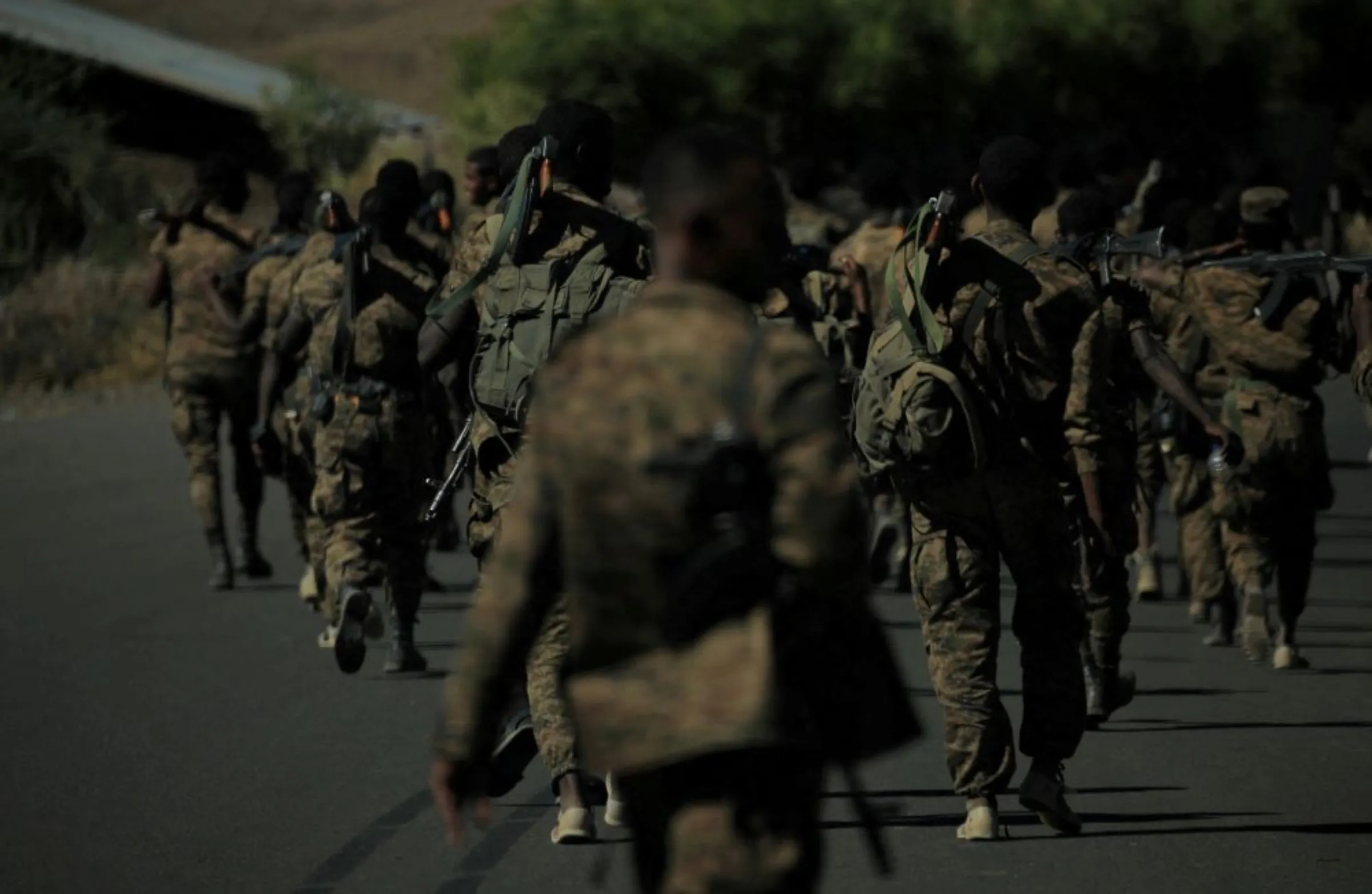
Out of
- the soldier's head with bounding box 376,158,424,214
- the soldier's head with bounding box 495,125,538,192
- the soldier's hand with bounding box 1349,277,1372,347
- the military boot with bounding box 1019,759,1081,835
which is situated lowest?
the military boot with bounding box 1019,759,1081,835

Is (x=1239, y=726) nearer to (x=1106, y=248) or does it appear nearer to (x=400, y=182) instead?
(x=1106, y=248)

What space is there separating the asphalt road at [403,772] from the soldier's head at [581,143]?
196cm

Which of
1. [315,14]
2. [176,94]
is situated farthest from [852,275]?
[315,14]

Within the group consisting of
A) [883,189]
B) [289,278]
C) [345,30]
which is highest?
[345,30]

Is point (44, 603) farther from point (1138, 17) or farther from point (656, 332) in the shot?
point (1138, 17)

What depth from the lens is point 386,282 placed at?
1203 cm

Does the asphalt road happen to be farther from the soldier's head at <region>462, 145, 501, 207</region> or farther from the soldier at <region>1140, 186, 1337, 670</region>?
the soldier's head at <region>462, 145, 501, 207</region>

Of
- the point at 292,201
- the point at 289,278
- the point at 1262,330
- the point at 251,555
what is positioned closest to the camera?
the point at 1262,330

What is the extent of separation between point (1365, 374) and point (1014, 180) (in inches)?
92.0

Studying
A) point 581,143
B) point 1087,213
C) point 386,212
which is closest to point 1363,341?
point 1087,213

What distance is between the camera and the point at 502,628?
502 cm

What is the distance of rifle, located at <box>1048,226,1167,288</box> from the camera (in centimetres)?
982

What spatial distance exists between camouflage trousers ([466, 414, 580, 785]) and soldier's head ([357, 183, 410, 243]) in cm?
356

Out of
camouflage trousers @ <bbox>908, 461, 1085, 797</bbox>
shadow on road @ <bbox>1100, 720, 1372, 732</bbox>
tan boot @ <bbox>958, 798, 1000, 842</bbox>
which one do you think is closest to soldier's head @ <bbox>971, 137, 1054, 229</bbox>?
camouflage trousers @ <bbox>908, 461, 1085, 797</bbox>
